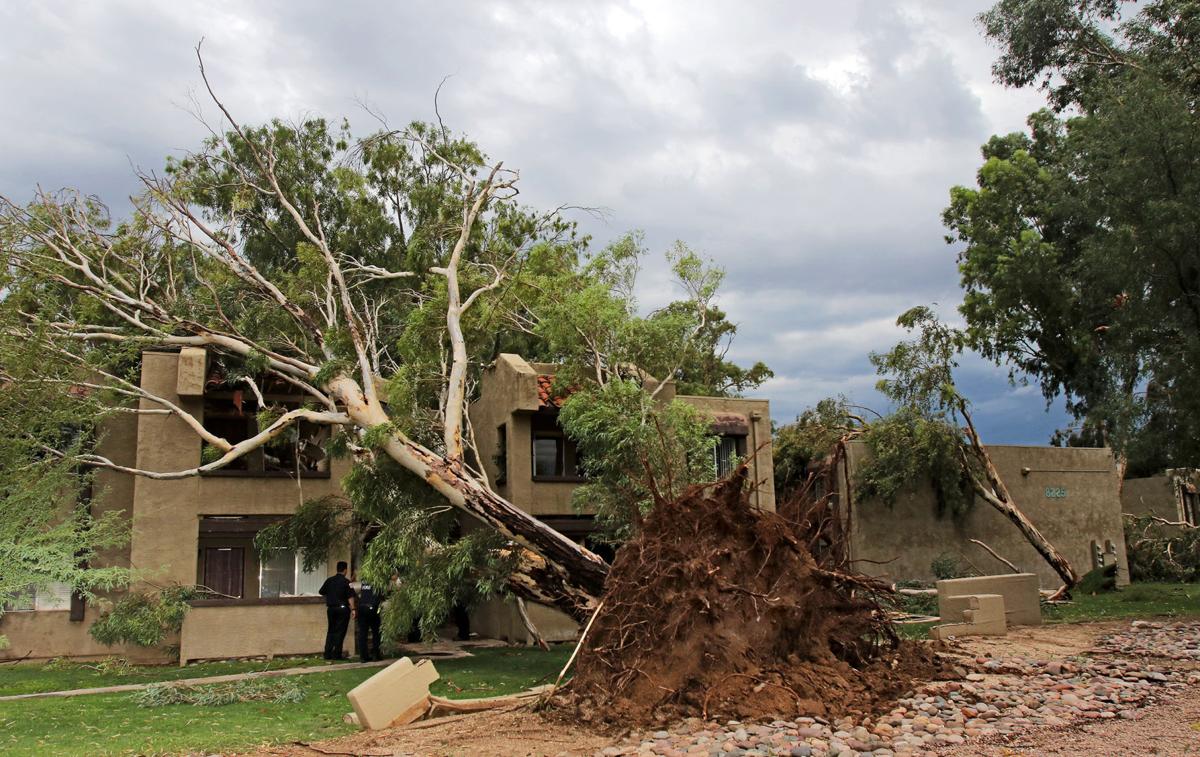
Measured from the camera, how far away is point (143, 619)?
55.1 ft

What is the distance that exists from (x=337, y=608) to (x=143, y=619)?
3335 mm

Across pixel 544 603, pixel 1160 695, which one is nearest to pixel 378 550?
pixel 544 603

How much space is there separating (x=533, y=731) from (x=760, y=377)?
25.7 m

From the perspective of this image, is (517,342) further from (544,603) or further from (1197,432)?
(1197,432)

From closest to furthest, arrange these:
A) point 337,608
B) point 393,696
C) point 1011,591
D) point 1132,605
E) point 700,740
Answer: point 700,740, point 393,696, point 1011,591, point 337,608, point 1132,605

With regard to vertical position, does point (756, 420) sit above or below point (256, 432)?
above

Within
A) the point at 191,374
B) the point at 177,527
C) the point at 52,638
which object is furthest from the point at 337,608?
the point at 52,638

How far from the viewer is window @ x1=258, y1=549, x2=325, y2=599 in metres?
19.3

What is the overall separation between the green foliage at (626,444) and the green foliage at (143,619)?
24.8 ft

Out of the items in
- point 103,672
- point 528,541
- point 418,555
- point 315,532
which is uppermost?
point 315,532

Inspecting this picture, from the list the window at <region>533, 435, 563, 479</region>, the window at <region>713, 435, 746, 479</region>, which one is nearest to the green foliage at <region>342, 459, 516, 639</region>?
the window at <region>533, 435, 563, 479</region>

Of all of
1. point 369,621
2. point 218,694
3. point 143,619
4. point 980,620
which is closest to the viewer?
point 218,694

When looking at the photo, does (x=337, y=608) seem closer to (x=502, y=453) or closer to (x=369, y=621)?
(x=369, y=621)

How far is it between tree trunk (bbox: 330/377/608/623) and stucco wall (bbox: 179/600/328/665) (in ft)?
16.5
